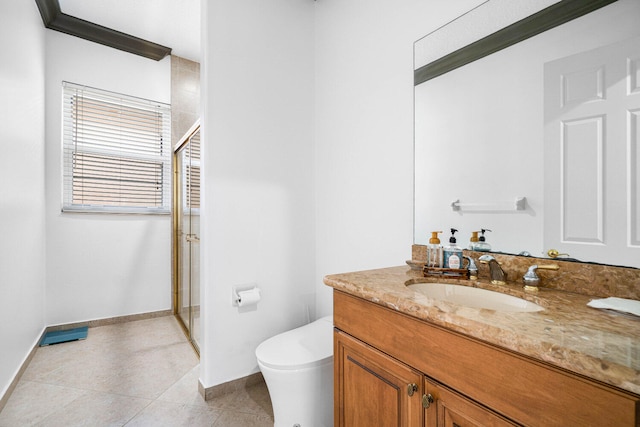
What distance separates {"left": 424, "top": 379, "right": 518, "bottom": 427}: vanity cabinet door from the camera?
2.10ft

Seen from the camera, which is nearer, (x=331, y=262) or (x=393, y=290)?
(x=393, y=290)

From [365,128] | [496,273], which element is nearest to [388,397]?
[496,273]

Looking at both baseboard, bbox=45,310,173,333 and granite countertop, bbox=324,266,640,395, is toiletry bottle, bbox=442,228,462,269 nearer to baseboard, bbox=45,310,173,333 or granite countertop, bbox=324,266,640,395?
granite countertop, bbox=324,266,640,395

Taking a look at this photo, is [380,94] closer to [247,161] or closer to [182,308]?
[247,161]

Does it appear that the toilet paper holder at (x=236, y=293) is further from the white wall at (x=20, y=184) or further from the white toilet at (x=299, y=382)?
the white wall at (x=20, y=184)

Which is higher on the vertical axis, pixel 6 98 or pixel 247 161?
pixel 6 98

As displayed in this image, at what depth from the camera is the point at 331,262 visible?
6.79 ft

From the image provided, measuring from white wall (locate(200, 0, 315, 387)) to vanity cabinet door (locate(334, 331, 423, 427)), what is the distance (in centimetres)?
94

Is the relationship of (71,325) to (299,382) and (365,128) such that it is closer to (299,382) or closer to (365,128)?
(299,382)

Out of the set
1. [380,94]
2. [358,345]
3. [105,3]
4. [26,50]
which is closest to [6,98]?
[26,50]

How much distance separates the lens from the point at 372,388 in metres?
0.95

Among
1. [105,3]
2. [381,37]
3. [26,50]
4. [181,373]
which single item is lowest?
[181,373]

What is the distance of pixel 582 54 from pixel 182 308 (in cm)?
332

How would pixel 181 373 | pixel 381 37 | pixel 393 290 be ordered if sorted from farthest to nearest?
pixel 181 373 → pixel 381 37 → pixel 393 290
